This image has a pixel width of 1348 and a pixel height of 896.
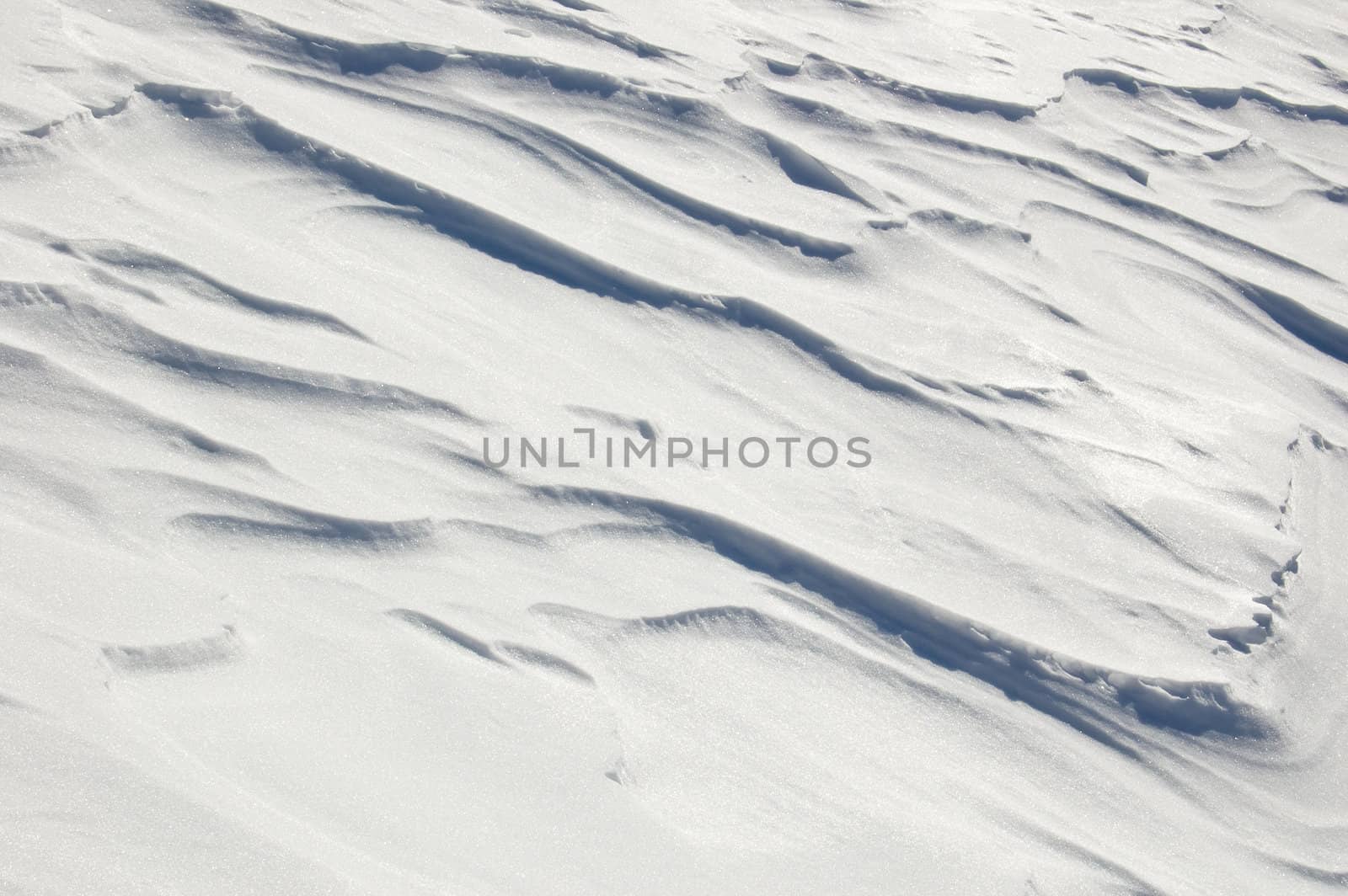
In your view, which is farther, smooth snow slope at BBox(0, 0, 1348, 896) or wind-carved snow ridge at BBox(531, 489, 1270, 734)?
wind-carved snow ridge at BBox(531, 489, 1270, 734)

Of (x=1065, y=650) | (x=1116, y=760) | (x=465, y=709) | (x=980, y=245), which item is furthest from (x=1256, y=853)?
(x=980, y=245)

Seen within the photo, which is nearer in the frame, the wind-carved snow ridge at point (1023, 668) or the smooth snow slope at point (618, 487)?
the smooth snow slope at point (618, 487)

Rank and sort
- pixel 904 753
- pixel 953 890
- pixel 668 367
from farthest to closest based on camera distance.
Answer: pixel 668 367 → pixel 904 753 → pixel 953 890

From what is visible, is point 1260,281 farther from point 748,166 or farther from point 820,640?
point 820,640

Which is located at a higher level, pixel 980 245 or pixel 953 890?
pixel 980 245

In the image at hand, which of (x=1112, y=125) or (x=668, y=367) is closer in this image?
(x=668, y=367)

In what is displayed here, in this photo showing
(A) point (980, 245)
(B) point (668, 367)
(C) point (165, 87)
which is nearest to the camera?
(B) point (668, 367)

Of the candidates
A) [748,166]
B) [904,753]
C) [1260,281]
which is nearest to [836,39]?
[748,166]

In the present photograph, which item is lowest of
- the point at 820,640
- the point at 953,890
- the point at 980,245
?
the point at 953,890
